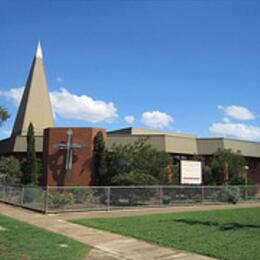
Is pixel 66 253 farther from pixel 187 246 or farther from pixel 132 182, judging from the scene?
pixel 132 182

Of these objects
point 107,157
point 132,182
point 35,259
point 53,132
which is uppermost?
point 53,132

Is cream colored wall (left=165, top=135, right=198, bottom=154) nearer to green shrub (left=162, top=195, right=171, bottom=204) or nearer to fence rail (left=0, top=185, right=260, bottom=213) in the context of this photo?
fence rail (left=0, top=185, right=260, bottom=213)

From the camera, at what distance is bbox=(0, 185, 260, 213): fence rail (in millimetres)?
21422

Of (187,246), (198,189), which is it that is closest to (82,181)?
(198,189)

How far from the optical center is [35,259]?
9.36 metres

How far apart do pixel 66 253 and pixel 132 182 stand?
56.2 feet

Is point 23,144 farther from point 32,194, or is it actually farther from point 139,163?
point 32,194

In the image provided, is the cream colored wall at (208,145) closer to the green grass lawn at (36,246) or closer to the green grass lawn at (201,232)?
the green grass lawn at (201,232)

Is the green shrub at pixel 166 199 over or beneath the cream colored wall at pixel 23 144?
beneath

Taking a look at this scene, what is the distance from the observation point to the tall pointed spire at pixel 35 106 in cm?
4638

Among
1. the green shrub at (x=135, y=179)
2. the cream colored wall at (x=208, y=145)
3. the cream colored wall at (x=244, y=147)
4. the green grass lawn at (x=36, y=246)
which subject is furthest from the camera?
the cream colored wall at (x=244, y=147)

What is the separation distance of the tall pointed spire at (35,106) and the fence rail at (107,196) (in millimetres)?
18246

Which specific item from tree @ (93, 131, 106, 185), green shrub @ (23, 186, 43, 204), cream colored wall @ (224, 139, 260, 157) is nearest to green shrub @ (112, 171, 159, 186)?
tree @ (93, 131, 106, 185)

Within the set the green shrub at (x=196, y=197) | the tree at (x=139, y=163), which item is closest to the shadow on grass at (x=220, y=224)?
the green shrub at (x=196, y=197)
